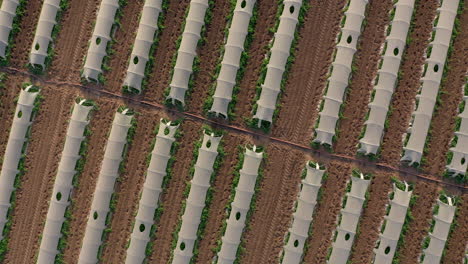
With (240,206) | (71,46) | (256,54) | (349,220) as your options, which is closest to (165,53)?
(256,54)

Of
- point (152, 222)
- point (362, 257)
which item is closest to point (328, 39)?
point (362, 257)

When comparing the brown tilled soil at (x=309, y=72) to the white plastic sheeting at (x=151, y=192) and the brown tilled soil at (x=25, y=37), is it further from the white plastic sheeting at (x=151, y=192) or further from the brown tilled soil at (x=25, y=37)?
the brown tilled soil at (x=25, y=37)

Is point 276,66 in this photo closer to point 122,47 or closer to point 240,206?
point 240,206

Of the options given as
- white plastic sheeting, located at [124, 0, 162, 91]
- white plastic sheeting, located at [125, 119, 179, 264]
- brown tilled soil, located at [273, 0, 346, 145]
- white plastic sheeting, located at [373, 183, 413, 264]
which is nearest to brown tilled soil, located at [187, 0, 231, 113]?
white plastic sheeting, located at [125, 119, 179, 264]

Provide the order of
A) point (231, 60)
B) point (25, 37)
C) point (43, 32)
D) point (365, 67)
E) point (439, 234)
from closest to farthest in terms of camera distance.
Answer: point (439, 234) → point (231, 60) → point (365, 67) → point (43, 32) → point (25, 37)

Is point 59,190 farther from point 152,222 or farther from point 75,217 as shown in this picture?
point 152,222
